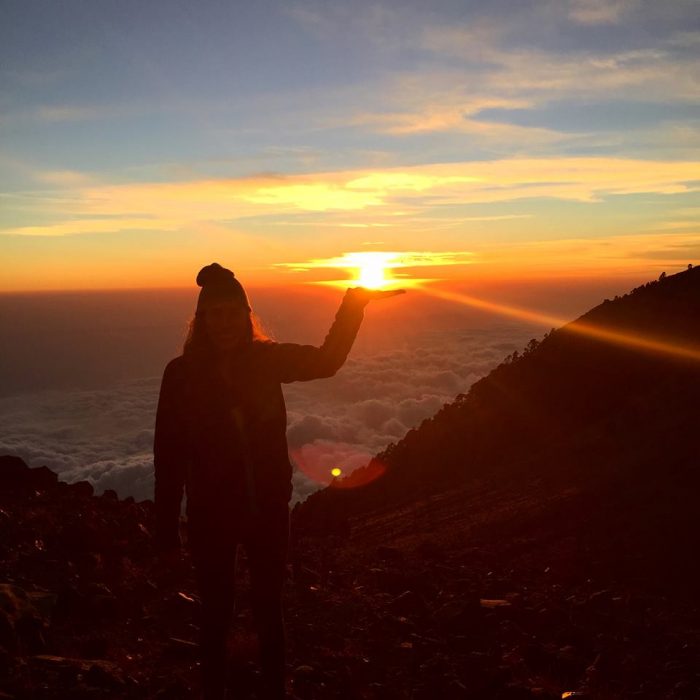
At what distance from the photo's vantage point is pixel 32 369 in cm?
16788

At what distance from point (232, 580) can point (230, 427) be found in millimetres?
828

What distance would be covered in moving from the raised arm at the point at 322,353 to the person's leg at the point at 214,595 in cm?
86

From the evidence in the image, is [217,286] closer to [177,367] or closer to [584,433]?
[177,367]

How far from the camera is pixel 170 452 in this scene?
9.93 feet

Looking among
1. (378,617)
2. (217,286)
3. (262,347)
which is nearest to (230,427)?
(262,347)

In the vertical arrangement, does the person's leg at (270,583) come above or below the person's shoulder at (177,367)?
below

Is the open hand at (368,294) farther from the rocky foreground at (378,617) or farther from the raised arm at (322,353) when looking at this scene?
the rocky foreground at (378,617)

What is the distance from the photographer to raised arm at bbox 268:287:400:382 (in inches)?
120

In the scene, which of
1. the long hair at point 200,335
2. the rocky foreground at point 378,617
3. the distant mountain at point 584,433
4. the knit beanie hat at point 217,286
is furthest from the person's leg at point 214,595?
the distant mountain at point 584,433

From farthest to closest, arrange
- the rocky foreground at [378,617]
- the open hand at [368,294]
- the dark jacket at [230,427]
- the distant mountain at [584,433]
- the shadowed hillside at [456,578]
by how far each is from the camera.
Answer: the distant mountain at [584,433], the shadowed hillside at [456,578], the rocky foreground at [378,617], the open hand at [368,294], the dark jacket at [230,427]

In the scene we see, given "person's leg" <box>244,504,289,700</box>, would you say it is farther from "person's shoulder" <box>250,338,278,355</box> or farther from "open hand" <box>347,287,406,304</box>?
"open hand" <box>347,287,406,304</box>

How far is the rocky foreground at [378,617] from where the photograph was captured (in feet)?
14.1

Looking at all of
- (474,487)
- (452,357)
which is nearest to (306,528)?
(474,487)

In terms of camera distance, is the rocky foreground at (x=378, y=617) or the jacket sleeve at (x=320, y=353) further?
the rocky foreground at (x=378, y=617)
